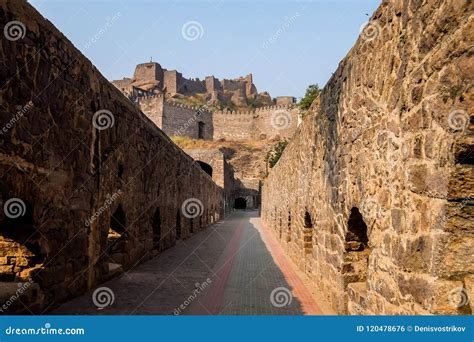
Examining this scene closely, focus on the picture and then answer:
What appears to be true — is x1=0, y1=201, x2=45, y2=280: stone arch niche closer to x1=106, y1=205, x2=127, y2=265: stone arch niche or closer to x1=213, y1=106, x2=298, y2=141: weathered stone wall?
x1=106, y1=205, x2=127, y2=265: stone arch niche

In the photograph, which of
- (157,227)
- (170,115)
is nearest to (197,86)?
(170,115)

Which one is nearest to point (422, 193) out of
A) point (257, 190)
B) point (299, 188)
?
point (299, 188)

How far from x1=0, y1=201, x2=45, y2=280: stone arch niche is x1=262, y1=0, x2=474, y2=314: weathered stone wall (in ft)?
13.9

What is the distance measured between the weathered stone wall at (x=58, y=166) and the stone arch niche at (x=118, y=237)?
22 millimetres

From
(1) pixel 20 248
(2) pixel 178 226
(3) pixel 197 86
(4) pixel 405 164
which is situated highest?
(3) pixel 197 86

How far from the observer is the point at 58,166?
237 inches

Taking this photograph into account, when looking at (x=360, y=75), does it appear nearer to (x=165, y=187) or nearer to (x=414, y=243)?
(x=414, y=243)

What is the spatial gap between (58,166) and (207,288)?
3.73 metres

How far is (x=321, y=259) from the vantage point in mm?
7910

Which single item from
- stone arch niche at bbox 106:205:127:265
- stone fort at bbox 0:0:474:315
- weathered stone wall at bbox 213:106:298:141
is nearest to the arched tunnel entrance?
weathered stone wall at bbox 213:106:298:141

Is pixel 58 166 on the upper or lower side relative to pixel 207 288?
upper

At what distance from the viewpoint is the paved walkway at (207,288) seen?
643cm

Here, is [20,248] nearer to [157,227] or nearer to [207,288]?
[207,288]

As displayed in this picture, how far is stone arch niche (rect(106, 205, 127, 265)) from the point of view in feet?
29.9
